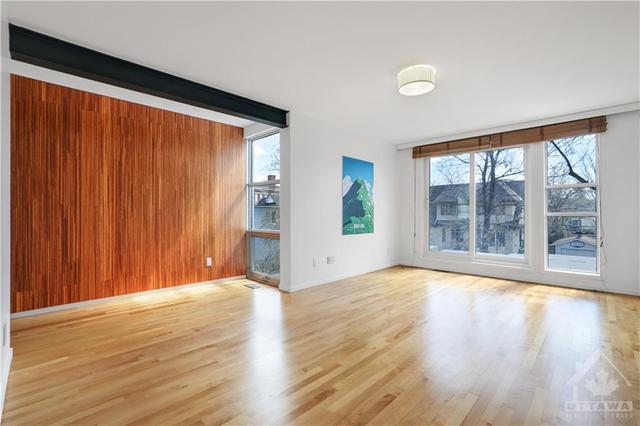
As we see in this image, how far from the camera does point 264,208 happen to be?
17.6 feet

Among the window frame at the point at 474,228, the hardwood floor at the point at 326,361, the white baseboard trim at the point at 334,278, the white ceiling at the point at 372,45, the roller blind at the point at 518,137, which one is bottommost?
the hardwood floor at the point at 326,361

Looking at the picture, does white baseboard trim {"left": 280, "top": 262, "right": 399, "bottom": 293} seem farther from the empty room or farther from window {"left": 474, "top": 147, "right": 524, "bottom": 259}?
window {"left": 474, "top": 147, "right": 524, "bottom": 259}

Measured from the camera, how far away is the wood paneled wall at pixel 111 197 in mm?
3375

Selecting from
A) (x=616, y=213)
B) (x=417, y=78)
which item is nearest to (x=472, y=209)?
(x=616, y=213)

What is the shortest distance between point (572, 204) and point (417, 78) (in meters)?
3.56

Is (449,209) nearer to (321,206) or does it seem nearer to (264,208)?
(321,206)

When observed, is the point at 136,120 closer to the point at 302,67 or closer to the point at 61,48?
the point at 61,48

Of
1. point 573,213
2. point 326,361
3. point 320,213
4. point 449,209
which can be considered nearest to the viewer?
point 326,361

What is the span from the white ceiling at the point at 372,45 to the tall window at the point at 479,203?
1531 millimetres

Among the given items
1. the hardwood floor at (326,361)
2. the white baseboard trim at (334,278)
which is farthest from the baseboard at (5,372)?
the white baseboard trim at (334,278)

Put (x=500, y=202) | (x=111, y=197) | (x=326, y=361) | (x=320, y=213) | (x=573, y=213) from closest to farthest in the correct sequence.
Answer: (x=326, y=361) < (x=111, y=197) < (x=573, y=213) < (x=320, y=213) < (x=500, y=202)

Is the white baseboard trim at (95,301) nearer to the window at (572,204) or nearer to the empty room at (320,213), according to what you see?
the empty room at (320,213)

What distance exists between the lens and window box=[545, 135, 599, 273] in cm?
449

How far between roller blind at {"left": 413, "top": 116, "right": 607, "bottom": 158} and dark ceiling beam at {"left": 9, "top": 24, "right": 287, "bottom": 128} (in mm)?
3644
